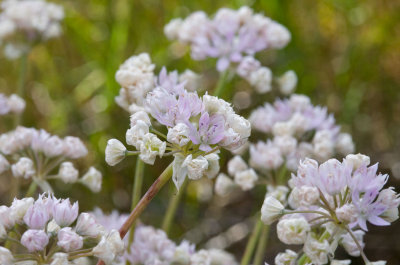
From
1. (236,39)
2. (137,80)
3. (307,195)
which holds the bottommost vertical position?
(307,195)

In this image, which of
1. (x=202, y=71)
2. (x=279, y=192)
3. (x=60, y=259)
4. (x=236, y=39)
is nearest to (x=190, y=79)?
(x=236, y=39)

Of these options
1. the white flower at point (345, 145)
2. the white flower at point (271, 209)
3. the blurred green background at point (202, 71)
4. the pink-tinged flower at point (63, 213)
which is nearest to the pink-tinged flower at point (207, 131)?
the white flower at point (271, 209)

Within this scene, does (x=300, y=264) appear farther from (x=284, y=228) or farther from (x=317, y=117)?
(x=317, y=117)

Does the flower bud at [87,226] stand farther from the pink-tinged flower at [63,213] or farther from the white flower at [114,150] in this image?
the white flower at [114,150]

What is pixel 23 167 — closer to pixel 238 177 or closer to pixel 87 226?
pixel 87 226

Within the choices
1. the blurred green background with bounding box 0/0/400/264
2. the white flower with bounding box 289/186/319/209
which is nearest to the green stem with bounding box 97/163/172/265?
the white flower with bounding box 289/186/319/209
